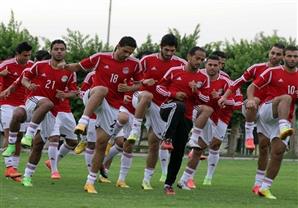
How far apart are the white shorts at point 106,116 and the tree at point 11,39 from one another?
25921mm

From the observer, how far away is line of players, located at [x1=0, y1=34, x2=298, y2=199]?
14.6 meters

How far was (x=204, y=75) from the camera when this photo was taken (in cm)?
1550

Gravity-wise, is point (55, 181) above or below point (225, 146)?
above

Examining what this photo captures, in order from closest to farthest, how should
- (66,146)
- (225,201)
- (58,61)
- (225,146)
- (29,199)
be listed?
(29,199)
(225,201)
(58,61)
(66,146)
(225,146)

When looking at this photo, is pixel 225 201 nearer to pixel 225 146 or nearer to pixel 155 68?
pixel 155 68

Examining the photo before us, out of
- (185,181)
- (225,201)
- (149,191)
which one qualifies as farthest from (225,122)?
(225,201)

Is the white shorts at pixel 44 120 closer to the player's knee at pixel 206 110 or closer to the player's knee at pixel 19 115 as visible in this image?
the player's knee at pixel 19 115

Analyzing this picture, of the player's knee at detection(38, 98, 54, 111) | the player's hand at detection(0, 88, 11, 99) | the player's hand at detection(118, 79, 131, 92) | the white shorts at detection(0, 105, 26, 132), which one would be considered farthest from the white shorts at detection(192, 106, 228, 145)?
the player's hand at detection(0, 88, 11, 99)

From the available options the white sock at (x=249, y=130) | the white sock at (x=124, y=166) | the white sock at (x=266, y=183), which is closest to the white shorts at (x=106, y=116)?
the white sock at (x=124, y=166)

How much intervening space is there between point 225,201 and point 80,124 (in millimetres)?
2653

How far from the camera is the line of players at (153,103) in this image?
1457 centimetres

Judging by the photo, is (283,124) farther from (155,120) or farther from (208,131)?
(208,131)

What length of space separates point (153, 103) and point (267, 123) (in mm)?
2390

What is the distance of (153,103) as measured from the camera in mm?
16328
